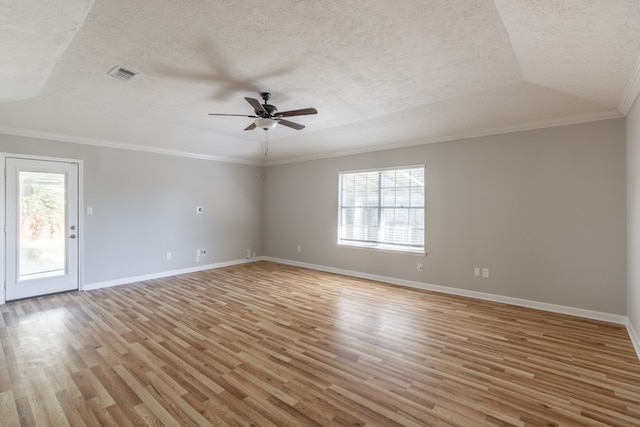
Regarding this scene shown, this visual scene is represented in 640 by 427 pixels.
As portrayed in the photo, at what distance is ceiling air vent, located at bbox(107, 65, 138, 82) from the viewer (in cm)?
311

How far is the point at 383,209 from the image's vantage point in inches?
227

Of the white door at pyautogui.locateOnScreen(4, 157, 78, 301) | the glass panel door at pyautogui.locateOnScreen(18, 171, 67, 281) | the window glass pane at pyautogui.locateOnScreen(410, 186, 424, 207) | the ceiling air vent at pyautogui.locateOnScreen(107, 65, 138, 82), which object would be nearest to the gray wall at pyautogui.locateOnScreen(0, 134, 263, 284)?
the white door at pyautogui.locateOnScreen(4, 157, 78, 301)

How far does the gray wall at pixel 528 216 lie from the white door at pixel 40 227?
5.20 m

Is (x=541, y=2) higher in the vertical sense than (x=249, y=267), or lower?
higher

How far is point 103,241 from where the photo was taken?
205 inches

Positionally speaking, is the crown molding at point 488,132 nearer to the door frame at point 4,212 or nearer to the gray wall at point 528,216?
the gray wall at point 528,216

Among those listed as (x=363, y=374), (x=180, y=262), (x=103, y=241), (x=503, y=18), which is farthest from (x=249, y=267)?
(x=503, y=18)

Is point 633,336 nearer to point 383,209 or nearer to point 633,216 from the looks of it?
point 633,216

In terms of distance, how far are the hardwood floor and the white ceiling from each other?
2.64 m

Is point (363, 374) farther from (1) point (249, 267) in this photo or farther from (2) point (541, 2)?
(1) point (249, 267)

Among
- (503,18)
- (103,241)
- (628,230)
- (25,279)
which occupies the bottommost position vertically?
(25,279)

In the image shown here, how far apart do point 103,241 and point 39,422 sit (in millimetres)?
3969

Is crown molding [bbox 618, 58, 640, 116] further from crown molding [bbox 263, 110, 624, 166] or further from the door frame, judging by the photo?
the door frame

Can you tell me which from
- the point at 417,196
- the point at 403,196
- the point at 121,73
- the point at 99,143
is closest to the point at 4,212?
the point at 99,143
